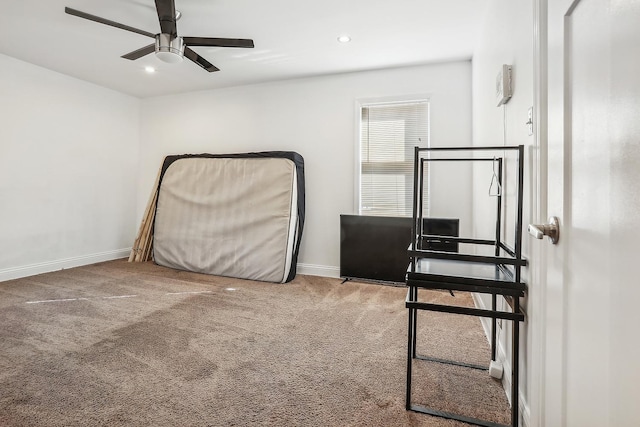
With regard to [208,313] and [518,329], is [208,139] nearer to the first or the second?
[208,313]

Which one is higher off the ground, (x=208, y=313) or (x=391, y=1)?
(x=391, y=1)

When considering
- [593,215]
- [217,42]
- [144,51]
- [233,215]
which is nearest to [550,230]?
[593,215]

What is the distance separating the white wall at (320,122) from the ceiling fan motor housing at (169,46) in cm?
180

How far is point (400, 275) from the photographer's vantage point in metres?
3.57

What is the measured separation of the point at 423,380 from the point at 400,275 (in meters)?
1.84

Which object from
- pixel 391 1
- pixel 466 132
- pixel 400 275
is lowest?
pixel 400 275

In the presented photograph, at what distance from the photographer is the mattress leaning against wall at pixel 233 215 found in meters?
3.84

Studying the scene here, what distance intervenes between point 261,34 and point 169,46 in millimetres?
892

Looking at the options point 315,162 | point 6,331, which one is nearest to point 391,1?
point 315,162

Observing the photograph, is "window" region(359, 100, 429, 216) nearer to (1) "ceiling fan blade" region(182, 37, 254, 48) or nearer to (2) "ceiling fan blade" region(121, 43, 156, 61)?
(1) "ceiling fan blade" region(182, 37, 254, 48)

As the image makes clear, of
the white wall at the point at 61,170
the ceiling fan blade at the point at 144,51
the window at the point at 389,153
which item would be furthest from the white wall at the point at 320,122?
the ceiling fan blade at the point at 144,51

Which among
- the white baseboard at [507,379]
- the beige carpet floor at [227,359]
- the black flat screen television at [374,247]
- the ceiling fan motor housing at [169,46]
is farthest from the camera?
the black flat screen television at [374,247]

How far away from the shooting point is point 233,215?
4078 millimetres

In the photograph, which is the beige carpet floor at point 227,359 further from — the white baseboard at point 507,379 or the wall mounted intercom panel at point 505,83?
the wall mounted intercom panel at point 505,83
